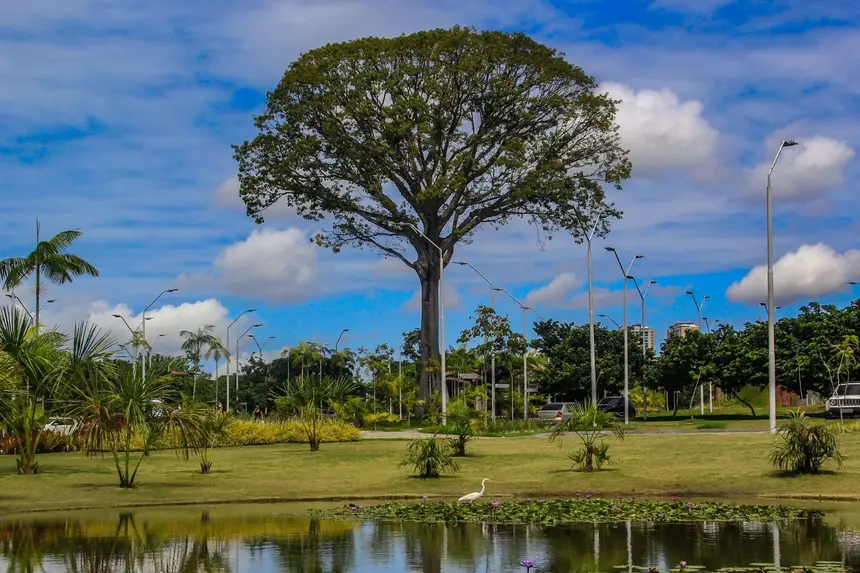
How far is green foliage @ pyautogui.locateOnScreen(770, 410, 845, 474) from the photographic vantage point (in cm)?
2747

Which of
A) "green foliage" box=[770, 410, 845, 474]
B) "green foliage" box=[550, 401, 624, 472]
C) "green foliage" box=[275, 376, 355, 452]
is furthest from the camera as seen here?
"green foliage" box=[275, 376, 355, 452]

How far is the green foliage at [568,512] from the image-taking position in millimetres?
21531

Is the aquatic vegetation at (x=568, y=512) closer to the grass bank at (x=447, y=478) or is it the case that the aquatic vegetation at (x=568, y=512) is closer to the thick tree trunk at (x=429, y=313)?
the grass bank at (x=447, y=478)

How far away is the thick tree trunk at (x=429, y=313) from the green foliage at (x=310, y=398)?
19912 millimetres

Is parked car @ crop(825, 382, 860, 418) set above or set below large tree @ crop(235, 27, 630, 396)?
below

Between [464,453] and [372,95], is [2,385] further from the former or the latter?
[372,95]

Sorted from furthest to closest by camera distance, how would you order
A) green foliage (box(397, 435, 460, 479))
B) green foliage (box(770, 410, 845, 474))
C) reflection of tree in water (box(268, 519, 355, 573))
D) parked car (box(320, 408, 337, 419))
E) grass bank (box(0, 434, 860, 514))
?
parked car (box(320, 408, 337, 419)) < green foliage (box(397, 435, 460, 479)) < green foliage (box(770, 410, 845, 474)) < grass bank (box(0, 434, 860, 514)) < reflection of tree in water (box(268, 519, 355, 573))

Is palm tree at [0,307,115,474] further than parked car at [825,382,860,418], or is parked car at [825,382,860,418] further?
parked car at [825,382,860,418]

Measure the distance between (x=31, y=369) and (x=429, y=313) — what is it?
34835 millimetres

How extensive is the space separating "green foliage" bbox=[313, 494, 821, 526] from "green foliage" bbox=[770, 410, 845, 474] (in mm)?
4360

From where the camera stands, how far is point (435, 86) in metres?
57.8

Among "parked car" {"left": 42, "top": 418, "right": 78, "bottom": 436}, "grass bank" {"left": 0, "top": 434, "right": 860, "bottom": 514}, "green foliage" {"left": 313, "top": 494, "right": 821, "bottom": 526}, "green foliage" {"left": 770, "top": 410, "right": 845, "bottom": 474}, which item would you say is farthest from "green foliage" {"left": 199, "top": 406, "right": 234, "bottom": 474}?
"green foliage" {"left": 770, "top": 410, "right": 845, "bottom": 474}

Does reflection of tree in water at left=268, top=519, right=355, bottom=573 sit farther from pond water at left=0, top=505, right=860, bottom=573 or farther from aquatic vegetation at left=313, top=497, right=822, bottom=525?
aquatic vegetation at left=313, top=497, right=822, bottom=525

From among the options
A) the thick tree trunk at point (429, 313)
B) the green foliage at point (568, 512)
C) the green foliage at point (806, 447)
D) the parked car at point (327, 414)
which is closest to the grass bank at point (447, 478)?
the green foliage at point (806, 447)
